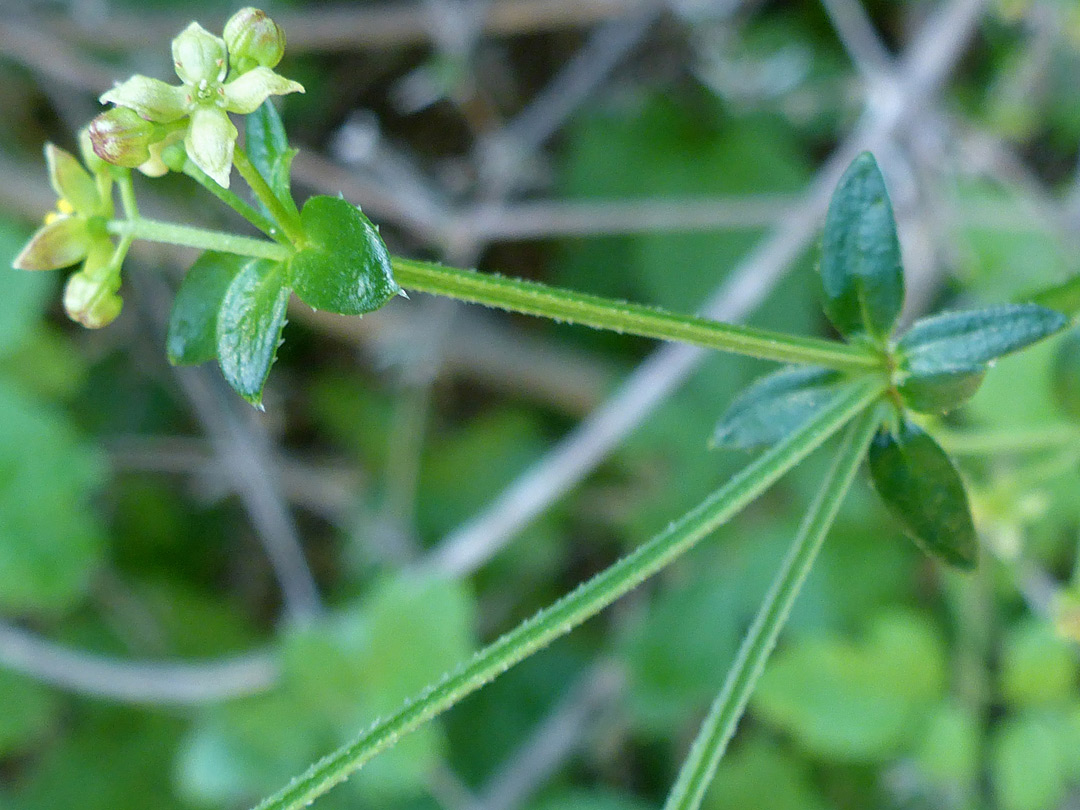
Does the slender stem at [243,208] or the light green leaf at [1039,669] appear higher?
the light green leaf at [1039,669]

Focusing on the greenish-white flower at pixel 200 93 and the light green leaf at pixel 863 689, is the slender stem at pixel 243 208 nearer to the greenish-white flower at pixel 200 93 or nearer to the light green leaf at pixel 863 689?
the greenish-white flower at pixel 200 93

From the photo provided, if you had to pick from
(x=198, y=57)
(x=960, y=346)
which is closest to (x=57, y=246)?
(x=198, y=57)

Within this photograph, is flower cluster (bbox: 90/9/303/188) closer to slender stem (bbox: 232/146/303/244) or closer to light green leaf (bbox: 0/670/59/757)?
slender stem (bbox: 232/146/303/244)

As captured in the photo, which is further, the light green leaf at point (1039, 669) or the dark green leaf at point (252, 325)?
the light green leaf at point (1039, 669)

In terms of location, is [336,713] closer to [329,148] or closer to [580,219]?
[580,219]

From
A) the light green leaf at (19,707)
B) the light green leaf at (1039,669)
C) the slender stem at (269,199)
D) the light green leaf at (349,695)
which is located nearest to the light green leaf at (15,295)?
the light green leaf at (19,707)

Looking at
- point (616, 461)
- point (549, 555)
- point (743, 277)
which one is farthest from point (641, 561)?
point (616, 461)

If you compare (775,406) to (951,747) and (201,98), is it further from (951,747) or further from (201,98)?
(951,747)
